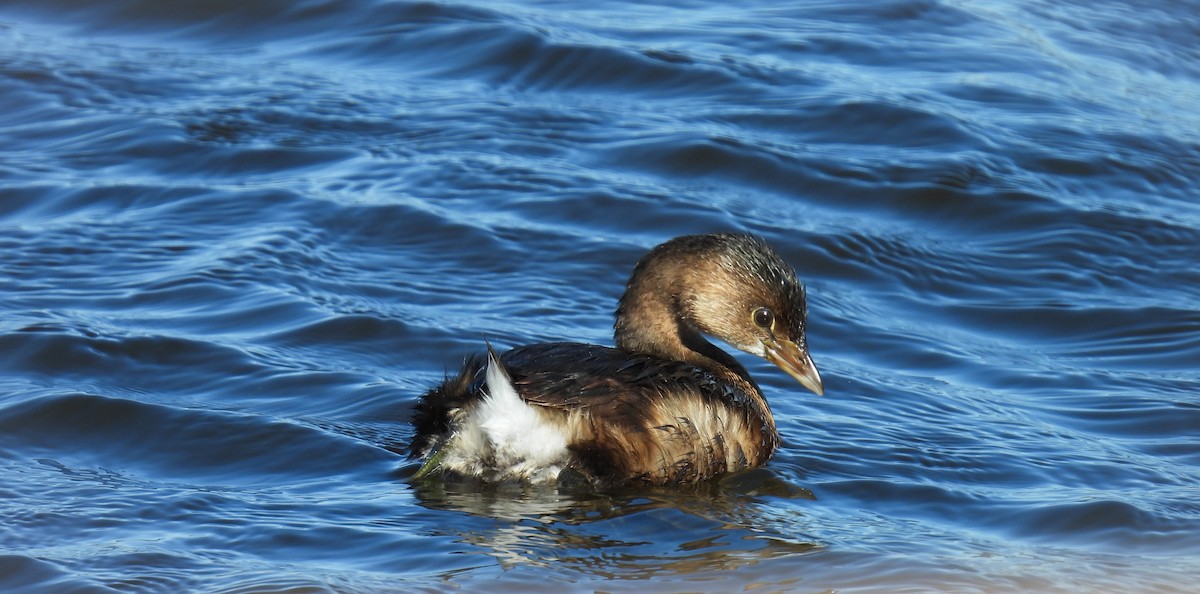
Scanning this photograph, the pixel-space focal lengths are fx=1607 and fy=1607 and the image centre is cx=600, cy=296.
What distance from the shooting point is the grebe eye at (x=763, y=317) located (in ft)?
19.0

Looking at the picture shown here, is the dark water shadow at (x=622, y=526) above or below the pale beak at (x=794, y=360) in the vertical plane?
below

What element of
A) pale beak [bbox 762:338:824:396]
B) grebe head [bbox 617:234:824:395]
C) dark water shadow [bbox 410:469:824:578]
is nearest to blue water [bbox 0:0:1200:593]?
dark water shadow [bbox 410:469:824:578]

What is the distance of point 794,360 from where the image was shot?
5.88 meters

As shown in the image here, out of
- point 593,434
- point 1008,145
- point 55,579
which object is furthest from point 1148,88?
point 55,579

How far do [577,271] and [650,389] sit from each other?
7.73ft

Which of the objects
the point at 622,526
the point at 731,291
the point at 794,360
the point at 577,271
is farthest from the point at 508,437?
the point at 577,271

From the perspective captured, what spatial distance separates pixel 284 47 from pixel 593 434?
6410mm

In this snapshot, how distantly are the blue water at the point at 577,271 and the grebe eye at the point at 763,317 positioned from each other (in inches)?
19.1

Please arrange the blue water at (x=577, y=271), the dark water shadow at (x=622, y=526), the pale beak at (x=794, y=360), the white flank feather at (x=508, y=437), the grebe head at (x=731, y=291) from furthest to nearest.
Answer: the pale beak at (x=794, y=360), the grebe head at (x=731, y=291), the white flank feather at (x=508, y=437), the blue water at (x=577, y=271), the dark water shadow at (x=622, y=526)

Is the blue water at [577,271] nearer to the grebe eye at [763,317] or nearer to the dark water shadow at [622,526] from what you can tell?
the dark water shadow at [622,526]

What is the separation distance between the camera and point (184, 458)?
18.2 feet

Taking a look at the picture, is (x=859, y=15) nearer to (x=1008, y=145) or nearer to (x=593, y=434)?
(x=1008, y=145)

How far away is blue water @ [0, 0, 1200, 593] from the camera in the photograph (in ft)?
16.0

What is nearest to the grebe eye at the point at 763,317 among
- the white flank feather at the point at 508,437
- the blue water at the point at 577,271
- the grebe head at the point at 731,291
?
the grebe head at the point at 731,291
